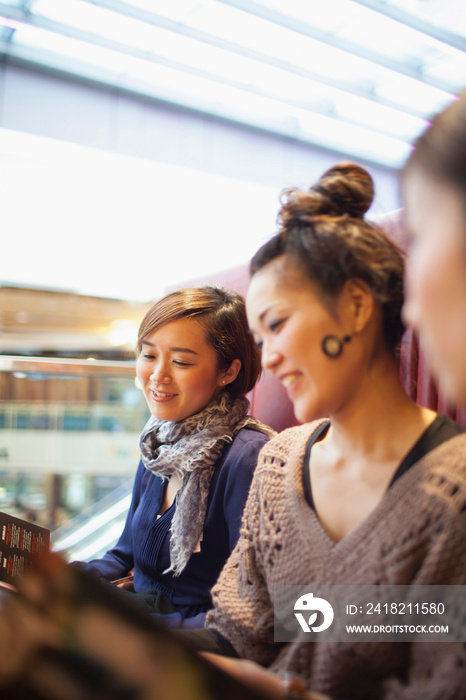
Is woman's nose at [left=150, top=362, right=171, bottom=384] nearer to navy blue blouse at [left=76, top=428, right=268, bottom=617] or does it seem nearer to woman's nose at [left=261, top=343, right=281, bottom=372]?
navy blue blouse at [left=76, top=428, right=268, bottom=617]

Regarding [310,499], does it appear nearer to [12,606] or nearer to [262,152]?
[12,606]

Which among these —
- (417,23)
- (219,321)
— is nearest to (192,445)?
(219,321)

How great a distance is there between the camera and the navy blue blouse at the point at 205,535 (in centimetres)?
133

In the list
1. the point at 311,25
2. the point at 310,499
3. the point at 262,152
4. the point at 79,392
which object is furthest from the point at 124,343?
the point at 310,499

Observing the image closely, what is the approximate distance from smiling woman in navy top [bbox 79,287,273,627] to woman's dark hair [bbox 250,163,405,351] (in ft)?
1.80

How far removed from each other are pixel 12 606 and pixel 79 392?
375cm

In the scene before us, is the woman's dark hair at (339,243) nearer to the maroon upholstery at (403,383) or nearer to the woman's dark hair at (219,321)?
the maroon upholstery at (403,383)

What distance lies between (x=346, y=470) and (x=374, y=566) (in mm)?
163

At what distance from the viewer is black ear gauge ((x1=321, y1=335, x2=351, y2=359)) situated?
0.81 meters

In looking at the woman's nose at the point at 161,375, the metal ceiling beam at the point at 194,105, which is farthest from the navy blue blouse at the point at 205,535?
the metal ceiling beam at the point at 194,105

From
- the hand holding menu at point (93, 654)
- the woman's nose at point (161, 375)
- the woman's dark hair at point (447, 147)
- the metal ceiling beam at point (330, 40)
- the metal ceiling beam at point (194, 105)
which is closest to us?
the hand holding menu at point (93, 654)

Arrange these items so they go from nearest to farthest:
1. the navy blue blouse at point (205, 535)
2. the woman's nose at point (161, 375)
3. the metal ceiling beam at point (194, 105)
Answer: the navy blue blouse at point (205, 535) < the woman's nose at point (161, 375) < the metal ceiling beam at point (194, 105)

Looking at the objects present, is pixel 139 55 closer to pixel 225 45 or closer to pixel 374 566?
pixel 225 45

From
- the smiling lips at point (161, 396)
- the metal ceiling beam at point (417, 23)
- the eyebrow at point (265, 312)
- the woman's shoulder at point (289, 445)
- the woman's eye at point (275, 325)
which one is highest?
the metal ceiling beam at point (417, 23)
